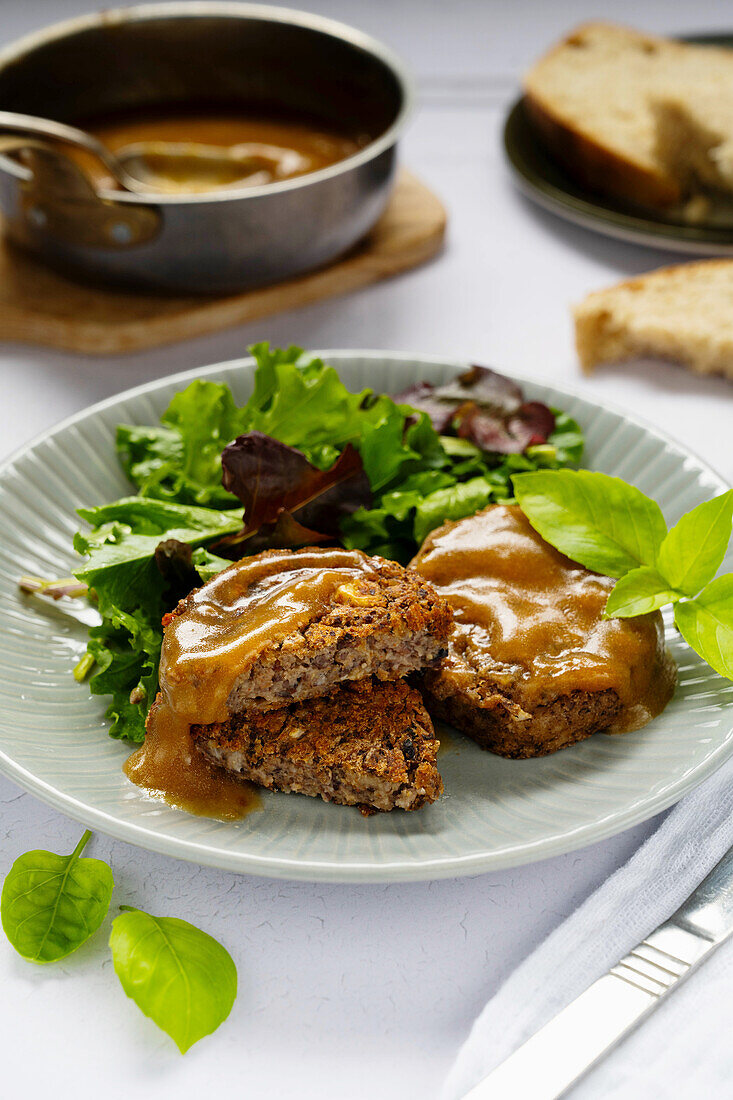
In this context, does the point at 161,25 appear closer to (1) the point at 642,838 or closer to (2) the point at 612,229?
(2) the point at 612,229

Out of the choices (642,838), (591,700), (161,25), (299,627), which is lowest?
(642,838)

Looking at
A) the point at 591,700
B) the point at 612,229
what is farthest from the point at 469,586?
the point at 612,229

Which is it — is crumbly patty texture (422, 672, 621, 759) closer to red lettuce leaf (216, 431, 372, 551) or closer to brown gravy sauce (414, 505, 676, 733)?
brown gravy sauce (414, 505, 676, 733)

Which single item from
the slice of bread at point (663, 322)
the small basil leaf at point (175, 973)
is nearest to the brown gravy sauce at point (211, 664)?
the small basil leaf at point (175, 973)

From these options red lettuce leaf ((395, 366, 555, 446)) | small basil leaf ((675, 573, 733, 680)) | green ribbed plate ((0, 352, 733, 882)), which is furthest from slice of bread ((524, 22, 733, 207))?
small basil leaf ((675, 573, 733, 680))

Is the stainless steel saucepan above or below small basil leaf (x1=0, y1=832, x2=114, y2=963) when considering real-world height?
above

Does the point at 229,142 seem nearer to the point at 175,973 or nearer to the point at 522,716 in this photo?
the point at 522,716
